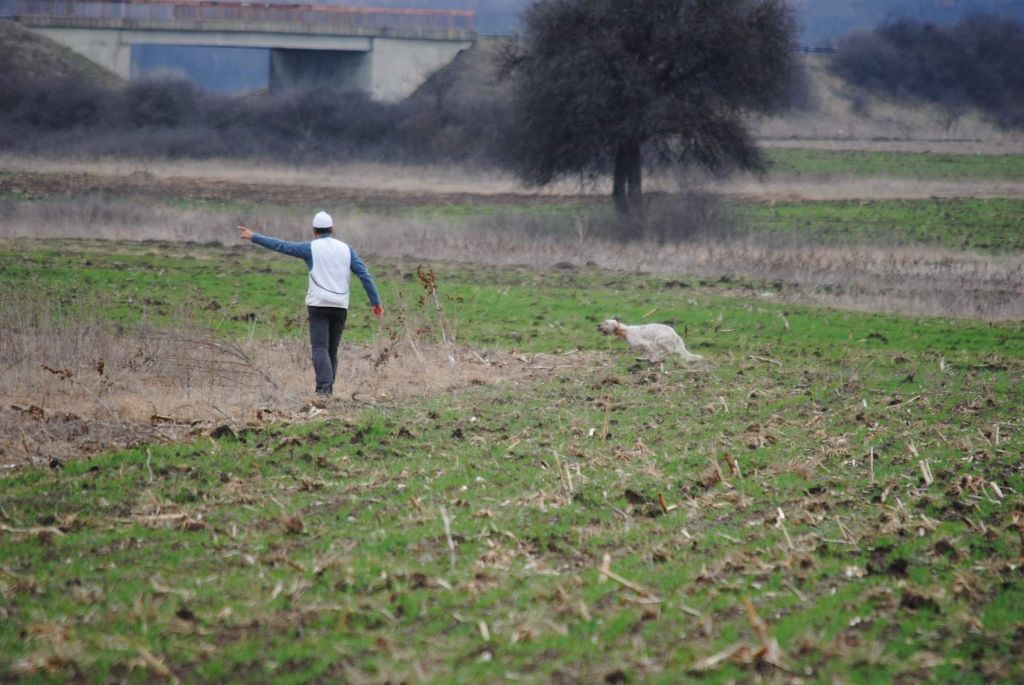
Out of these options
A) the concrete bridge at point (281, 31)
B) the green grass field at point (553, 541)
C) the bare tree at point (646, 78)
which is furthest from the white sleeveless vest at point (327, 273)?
the concrete bridge at point (281, 31)

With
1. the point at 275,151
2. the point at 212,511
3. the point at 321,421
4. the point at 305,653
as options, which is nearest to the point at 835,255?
the point at 321,421

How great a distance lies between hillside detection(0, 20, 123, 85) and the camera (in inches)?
2677

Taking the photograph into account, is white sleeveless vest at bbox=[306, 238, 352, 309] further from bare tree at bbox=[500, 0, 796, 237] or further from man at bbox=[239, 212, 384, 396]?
bare tree at bbox=[500, 0, 796, 237]

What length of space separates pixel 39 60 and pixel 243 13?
1203cm

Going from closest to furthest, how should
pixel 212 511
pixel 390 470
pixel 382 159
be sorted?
pixel 212 511 → pixel 390 470 → pixel 382 159

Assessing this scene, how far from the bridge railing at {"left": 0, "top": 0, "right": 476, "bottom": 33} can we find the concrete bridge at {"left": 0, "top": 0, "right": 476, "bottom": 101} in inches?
2.3

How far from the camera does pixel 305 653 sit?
19.1 feet

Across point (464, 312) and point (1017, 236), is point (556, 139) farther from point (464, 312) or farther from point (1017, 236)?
point (464, 312)

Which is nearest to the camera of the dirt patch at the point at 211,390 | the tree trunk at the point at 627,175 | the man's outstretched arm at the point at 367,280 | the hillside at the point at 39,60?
the dirt patch at the point at 211,390

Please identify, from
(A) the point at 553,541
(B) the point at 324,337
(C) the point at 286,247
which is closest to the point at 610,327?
(B) the point at 324,337

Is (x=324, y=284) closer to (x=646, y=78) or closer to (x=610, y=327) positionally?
(x=610, y=327)

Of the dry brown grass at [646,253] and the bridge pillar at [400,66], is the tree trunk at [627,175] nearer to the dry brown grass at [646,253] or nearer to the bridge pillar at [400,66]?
the dry brown grass at [646,253]

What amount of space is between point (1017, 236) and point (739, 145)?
8.12 metres

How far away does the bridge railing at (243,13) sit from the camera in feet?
234
